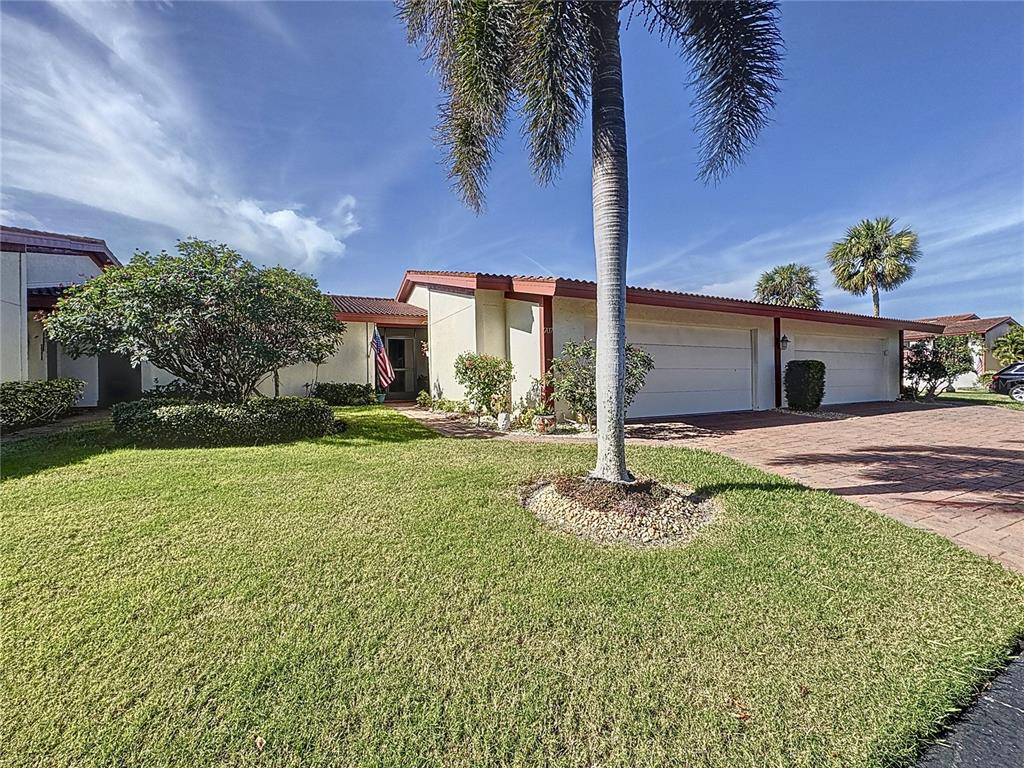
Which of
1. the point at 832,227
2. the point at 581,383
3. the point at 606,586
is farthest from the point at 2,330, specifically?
the point at 832,227

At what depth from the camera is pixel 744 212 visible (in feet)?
43.3

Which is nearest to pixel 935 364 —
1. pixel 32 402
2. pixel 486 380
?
pixel 486 380

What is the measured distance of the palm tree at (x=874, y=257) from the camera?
23031mm

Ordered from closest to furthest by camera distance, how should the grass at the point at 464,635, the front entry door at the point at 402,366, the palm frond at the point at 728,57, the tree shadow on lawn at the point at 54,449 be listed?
the grass at the point at 464,635 < the palm frond at the point at 728,57 < the tree shadow on lawn at the point at 54,449 < the front entry door at the point at 402,366

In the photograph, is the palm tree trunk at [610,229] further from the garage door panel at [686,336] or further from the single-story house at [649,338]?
the garage door panel at [686,336]

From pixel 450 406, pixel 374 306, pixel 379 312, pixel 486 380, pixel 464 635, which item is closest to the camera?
pixel 464 635

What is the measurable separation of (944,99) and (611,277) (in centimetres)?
1215

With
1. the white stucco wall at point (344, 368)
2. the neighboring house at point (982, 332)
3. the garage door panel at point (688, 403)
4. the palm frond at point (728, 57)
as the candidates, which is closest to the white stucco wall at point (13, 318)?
the white stucco wall at point (344, 368)

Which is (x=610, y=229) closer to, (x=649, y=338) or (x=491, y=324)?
(x=491, y=324)

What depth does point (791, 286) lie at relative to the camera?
28781mm

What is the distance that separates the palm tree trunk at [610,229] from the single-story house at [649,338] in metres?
4.54

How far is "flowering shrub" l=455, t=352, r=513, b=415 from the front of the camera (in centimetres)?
1049

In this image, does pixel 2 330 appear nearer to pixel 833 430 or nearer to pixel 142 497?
pixel 142 497

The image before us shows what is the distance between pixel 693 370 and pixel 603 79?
966 centimetres
